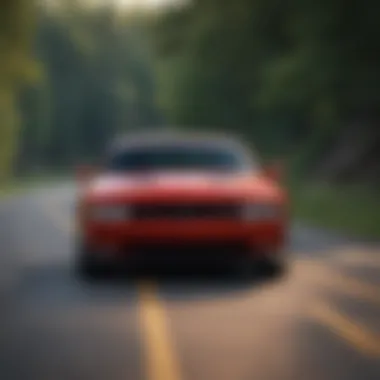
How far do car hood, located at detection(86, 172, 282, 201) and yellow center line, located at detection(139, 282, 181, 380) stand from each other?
3.80ft

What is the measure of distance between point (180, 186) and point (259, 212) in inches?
38.0

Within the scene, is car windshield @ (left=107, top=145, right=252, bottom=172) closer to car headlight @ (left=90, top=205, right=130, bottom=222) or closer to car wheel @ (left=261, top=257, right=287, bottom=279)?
car wheel @ (left=261, top=257, right=287, bottom=279)

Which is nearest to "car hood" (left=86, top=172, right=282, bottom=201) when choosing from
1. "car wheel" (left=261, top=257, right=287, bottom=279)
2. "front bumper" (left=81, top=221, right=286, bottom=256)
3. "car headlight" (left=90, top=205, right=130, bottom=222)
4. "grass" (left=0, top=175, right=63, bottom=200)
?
"car headlight" (left=90, top=205, right=130, bottom=222)

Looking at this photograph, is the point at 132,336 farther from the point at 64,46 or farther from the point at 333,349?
the point at 64,46

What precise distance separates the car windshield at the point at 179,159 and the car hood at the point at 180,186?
41 centimetres

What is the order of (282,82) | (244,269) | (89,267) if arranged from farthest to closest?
(282,82) < (244,269) < (89,267)

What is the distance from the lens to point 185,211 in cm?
1428

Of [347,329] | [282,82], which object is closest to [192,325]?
[347,329]

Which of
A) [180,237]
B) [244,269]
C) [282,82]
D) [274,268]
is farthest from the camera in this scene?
[282,82]

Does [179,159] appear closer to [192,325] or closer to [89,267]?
[89,267]

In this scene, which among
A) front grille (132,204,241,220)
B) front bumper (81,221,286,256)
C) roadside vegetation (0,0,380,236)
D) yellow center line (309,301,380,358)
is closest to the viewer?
yellow center line (309,301,380,358)

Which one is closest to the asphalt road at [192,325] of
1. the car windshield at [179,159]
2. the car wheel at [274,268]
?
the car wheel at [274,268]

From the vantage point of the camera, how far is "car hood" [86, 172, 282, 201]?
47.2 ft

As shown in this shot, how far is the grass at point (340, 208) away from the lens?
1014 inches
